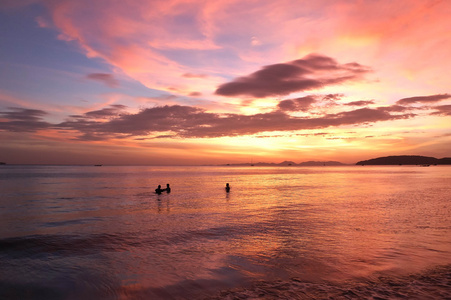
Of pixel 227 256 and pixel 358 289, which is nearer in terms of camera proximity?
pixel 358 289

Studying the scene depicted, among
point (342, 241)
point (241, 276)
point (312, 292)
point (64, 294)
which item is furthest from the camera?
point (342, 241)

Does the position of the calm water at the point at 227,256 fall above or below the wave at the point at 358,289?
below

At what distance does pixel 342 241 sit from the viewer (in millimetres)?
15297

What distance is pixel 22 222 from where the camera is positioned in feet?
70.5

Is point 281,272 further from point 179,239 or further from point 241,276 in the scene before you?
point 179,239

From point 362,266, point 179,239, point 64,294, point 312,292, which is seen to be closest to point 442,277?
point 362,266

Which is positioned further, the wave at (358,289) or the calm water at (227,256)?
the calm water at (227,256)

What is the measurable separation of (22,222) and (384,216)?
29.7 m

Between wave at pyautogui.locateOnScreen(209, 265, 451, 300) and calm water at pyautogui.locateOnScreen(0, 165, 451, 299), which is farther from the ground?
wave at pyautogui.locateOnScreen(209, 265, 451, 300)

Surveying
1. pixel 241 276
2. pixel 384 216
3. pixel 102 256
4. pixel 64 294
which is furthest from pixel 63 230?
pixel 384 216

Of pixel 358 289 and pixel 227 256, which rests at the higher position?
pixel 358 289

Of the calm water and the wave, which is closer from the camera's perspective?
the wave

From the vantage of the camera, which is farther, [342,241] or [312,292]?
[342,241]

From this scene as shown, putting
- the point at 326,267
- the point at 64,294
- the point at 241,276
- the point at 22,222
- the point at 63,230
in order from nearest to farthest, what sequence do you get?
the point at 64,294 < the point at 241,276 < the point at 326,267 < the point at 63,230 < the point at 22,222
